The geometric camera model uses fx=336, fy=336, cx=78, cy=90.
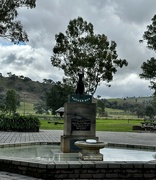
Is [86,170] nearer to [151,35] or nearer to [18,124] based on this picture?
[18,124]

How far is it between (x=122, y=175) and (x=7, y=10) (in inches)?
390

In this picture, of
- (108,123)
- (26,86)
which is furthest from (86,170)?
(26,86)

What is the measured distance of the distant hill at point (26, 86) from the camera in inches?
4985

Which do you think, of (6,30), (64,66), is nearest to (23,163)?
(6,30)

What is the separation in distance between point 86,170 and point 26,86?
128 metres

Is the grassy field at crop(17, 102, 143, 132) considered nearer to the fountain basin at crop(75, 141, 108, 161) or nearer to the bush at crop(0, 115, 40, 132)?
the bush at crop(0, 115, 40, 132)

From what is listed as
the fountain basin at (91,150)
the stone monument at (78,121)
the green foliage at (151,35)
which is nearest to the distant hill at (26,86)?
the green foliage at (151,35)

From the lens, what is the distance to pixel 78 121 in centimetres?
1038

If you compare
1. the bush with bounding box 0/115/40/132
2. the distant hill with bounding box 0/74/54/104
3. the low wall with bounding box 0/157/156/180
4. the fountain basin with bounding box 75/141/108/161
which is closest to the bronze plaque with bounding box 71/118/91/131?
the fountain basin with bounding box 75/141/108/161

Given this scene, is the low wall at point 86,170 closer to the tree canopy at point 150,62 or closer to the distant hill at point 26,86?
the tree canopy at point 150,62

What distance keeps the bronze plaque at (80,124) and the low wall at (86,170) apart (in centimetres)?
333

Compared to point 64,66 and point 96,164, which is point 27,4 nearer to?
point 96,164

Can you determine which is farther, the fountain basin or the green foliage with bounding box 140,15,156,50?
the green foliage with bounding box 140,15,156,50

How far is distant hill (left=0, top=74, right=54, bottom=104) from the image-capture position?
127 meters
